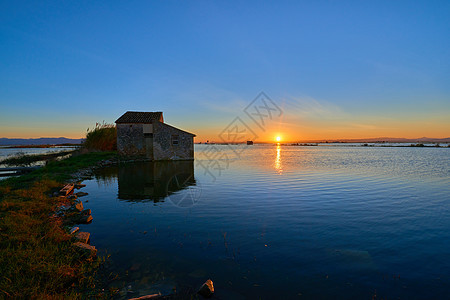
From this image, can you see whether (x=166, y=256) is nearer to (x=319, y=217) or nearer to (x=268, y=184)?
(x=319, y=217)

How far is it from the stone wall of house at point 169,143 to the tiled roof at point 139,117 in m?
3.07

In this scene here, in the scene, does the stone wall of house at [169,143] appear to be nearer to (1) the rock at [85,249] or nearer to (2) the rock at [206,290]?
(1) the rock at [85,249]

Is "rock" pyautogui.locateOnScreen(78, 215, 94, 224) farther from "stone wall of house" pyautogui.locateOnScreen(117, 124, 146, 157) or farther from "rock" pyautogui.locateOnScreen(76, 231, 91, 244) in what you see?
"stone wall of house" pyautogui.locateOnScreen(117, 124, 146, 157)

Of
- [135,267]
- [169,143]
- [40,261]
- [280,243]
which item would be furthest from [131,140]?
[280,243]

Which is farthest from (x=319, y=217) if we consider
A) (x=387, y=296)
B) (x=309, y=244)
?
(x=387, y=296)

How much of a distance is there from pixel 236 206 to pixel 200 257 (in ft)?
16.7

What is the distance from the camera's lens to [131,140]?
33562 mm

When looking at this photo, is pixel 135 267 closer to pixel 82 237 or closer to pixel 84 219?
pixel 82 237

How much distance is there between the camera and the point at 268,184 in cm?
1647

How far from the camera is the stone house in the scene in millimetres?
33125

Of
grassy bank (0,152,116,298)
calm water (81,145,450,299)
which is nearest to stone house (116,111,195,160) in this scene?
calm water (81,145,450,299)

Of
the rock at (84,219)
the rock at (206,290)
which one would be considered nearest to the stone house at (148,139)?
the rock at (84,219)

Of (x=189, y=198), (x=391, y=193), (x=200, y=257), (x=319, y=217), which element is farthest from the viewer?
(x=391, y=193)

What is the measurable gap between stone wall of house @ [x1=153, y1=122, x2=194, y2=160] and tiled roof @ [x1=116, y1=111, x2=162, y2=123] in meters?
3.07
